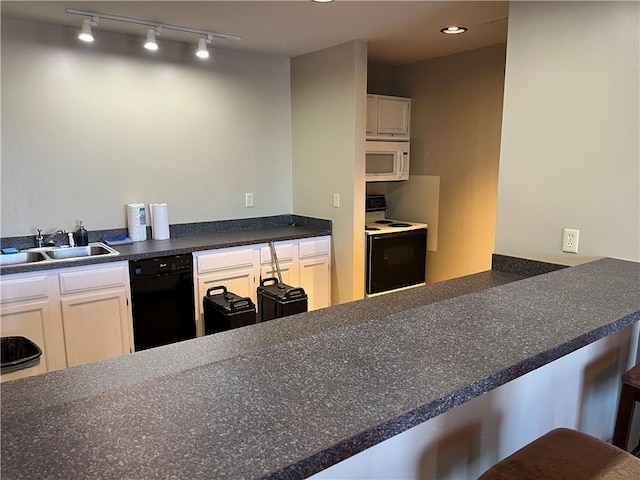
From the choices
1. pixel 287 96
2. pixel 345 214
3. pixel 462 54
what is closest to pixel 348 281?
pixel 345 214

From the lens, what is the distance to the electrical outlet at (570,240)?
6.91ft

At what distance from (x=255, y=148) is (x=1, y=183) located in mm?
1846

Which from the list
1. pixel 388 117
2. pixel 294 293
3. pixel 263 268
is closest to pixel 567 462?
pixel 294 293

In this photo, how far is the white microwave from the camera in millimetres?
3971

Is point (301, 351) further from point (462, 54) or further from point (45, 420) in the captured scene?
point (462, 54)

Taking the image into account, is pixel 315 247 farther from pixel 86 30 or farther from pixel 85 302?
pixel 86 30

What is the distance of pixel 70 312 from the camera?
273cm

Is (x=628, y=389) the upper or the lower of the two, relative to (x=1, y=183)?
lower

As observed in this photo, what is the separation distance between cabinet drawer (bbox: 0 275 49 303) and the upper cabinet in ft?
8.61

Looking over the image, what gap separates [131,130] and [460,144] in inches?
105

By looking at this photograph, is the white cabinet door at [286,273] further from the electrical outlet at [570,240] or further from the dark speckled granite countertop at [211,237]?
the electrical outlet at [570,240]

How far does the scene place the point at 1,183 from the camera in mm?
2887

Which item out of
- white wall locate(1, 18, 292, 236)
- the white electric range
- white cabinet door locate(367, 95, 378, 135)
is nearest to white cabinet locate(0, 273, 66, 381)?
white wall locate(1, 18, 292, 236)

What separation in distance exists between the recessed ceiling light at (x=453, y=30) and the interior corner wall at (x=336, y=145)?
595mm
